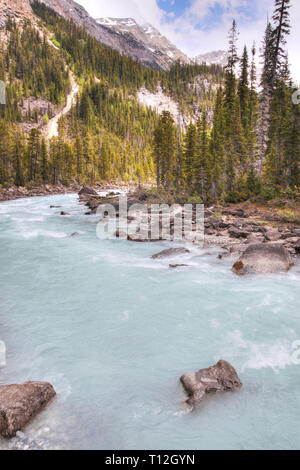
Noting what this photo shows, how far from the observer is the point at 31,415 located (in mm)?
4016

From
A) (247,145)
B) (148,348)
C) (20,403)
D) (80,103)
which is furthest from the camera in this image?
(80,103)

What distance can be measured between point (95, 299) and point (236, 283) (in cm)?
497

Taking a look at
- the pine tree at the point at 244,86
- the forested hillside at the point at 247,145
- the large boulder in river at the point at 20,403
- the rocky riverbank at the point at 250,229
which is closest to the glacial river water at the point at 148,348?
the large boulder in river at the point at 20,403

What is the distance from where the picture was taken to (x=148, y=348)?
618cm

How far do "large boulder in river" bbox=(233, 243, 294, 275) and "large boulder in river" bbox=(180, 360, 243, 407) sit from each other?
19.6 feet

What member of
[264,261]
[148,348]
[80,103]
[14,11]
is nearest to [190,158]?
[264,261]

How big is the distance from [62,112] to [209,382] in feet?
431

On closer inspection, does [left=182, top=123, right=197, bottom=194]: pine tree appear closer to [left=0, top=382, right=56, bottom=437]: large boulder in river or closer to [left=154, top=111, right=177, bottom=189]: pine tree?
[left=154, top=111, right=177, bottom=189]: pine tree

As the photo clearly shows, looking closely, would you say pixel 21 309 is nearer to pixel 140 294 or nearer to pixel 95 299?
pixel 95 299

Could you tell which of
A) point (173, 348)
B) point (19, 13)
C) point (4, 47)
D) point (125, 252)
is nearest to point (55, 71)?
point (4, 47)

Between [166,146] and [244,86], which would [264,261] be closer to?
[166,146]

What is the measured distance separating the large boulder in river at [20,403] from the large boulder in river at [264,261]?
8057 millimetres
